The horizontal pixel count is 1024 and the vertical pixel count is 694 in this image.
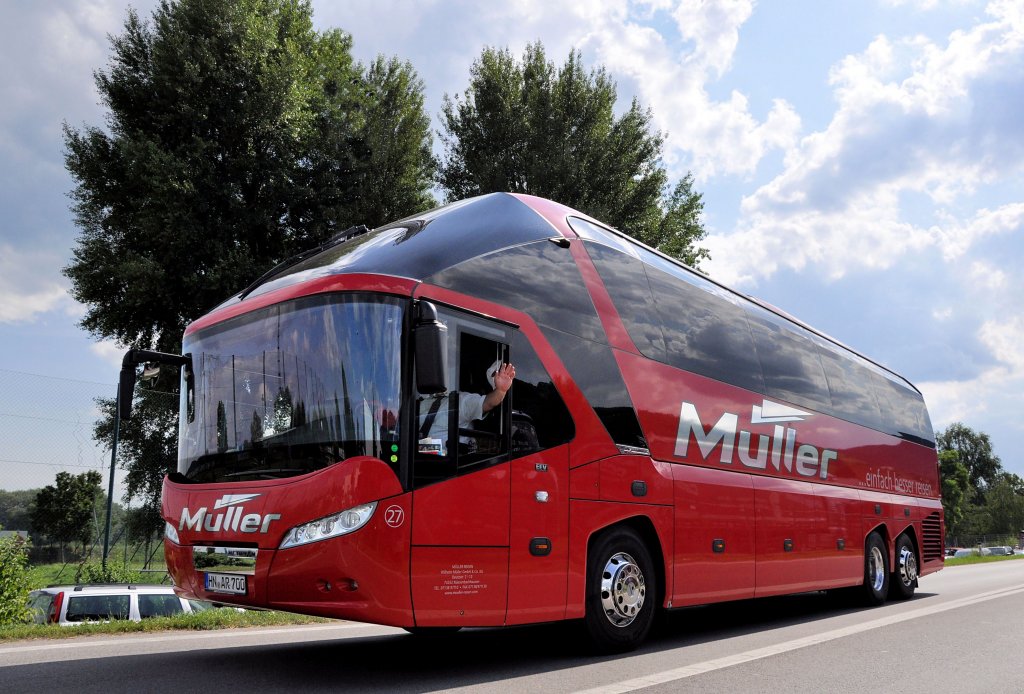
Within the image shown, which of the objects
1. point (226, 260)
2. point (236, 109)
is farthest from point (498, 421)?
point (236, 109)

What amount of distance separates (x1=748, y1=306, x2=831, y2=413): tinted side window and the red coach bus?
1034 millimetres

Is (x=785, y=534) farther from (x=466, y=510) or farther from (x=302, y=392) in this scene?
(x=302, y=392)

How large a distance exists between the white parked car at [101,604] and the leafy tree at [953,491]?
8910 cm

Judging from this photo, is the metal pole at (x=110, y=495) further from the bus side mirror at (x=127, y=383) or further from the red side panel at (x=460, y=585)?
the red side panel at (x=460, y=585)

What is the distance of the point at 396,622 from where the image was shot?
17.8 ft

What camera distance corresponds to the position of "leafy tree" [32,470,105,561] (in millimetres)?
13086

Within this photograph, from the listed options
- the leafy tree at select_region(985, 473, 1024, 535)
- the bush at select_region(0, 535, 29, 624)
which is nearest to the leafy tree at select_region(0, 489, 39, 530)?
the bush at select_region(0, 535, 29, 624)

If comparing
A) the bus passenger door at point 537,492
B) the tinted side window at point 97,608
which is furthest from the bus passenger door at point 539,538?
the tinted side window at point 97,608

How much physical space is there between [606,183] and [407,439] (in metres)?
22.3

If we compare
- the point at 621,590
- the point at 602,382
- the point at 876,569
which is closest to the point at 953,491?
the point at 876,569

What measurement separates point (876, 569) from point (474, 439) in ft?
31.5

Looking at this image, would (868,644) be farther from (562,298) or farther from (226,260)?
(226,260)

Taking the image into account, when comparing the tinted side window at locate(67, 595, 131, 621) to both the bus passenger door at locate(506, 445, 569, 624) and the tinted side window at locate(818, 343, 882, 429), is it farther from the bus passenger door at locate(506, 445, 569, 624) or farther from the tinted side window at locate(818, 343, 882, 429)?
the tinted side window at locate(818, 343, 882, 429)

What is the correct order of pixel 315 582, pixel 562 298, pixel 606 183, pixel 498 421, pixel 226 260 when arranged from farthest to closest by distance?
1. pixel 606 183
2. pixel 226 260
3. pixel 562 298
4. pixel 498 421
5. pixel 315 582
